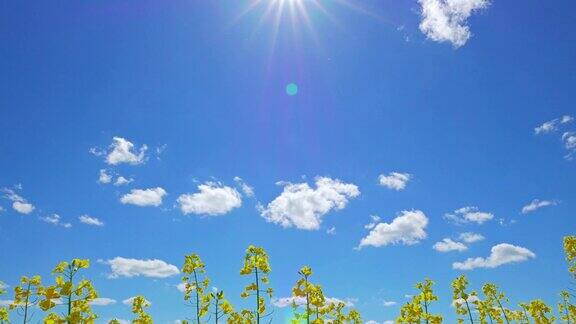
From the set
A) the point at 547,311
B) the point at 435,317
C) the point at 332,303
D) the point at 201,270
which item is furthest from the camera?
the point at 547,311

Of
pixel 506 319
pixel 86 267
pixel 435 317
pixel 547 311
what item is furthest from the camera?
pixel 506 319

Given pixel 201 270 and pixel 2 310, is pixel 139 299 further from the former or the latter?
pixel 2 310

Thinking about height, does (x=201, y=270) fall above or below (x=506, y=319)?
above

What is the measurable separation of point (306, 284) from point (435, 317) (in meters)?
5.02

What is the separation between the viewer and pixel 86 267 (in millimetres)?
7145

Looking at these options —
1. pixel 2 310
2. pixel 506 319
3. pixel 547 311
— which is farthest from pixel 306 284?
pixel 506 319

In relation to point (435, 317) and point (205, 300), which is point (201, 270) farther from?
point (435, 317)

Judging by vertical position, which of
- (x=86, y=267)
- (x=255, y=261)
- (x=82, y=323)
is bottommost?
(x=82, y=323)

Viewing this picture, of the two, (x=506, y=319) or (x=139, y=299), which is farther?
(x=506, y=319)

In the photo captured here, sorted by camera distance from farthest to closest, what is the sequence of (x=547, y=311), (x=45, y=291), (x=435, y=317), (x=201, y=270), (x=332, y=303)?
(x=547, y=311) → (x=332, y=303) → (x=201, y=270) → (x=435, y=317) → (x=45, y=291)

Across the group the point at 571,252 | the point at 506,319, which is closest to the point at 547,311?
the point at 506,319

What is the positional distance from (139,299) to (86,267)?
768cm

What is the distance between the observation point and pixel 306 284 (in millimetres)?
14023

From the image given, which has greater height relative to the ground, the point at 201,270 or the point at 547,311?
the point at 201,270
